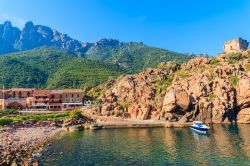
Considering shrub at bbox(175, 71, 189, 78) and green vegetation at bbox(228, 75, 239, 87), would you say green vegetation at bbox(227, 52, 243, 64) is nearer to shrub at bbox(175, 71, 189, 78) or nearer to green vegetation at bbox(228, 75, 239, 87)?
shrub at bbox(175, 71, 189, 78)

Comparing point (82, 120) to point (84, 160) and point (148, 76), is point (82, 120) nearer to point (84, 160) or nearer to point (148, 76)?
point (148, 76)

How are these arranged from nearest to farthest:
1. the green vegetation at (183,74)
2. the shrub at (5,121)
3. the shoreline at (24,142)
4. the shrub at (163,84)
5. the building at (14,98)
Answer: the shoreline at (24,142) < the shrub at (5,121) < the shrub at (163,84) < the building at (14,98) < the green vegetation at (183,74)

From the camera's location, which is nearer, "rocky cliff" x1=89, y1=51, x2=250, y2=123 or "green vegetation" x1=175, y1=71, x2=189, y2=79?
"rocky cliff" x1=89, y1=51, x2=250, y2=123

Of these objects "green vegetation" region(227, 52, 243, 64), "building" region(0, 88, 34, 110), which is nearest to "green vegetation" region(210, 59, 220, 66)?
"green vegetation" region(227, 52, 243, 64)

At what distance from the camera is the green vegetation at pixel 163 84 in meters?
130

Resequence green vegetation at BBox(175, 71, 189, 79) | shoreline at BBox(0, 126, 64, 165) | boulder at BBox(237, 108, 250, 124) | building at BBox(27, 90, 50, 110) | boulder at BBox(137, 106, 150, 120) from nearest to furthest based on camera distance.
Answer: shoreline at BBox(0, 126, 64, 165) → boulder at BBox(237, 108, 250, 124) → boulder at BBox(137, 106, 150, 120) → building at BBox(27, 90, 50, 110) → green vegetation at BBox(175, 71, 189, 79)

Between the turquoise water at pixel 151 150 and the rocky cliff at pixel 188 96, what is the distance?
3020cm

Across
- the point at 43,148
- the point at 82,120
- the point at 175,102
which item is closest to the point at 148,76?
the point at 175,102

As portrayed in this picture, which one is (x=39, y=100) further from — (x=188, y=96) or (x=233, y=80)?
(x=233, y=80)

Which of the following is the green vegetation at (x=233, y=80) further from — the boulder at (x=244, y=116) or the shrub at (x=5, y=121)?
the shrub at (x=5, y=121)

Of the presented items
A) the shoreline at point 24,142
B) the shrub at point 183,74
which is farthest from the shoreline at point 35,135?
the shrub at point 183,74

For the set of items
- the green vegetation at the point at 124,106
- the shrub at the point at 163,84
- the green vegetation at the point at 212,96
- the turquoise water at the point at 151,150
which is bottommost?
the turquoise water at the point at 151,150

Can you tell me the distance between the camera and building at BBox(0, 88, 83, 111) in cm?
13712

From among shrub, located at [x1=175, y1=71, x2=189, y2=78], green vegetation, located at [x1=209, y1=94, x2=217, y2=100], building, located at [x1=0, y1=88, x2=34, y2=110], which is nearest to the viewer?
green vegetation, located at [x1=209, y1=94, x2=217, y2=100]
